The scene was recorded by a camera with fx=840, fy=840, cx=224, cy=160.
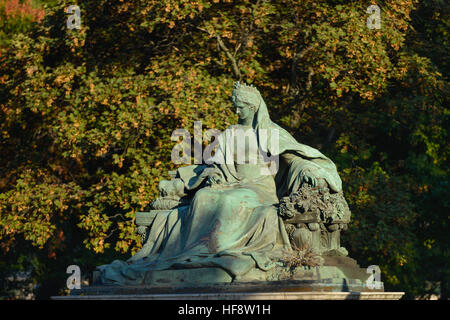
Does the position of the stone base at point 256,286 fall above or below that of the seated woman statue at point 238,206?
below

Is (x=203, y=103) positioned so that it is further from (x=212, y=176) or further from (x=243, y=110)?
(x=212, y=176)

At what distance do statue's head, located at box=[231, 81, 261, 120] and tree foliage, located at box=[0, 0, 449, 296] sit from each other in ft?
16.9

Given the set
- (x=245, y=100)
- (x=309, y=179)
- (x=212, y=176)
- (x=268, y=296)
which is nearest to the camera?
(x=268, y=296)

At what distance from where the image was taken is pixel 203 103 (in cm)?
1755

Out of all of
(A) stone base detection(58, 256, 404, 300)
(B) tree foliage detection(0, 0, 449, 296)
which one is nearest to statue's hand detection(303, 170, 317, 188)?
(A) stone base detection(58, 256, 404, 300)

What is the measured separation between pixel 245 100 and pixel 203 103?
5513 millimetres

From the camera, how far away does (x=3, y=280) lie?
1022 inches

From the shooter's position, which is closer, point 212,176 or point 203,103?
point 212,176

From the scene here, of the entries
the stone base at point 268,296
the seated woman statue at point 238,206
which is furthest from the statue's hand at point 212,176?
the stone base at point 268,296

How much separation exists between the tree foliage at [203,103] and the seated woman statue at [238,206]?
5246 mm

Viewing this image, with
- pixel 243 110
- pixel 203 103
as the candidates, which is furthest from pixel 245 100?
pixel 203 103

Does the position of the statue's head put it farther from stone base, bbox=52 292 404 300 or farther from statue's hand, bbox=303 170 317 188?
stone base, bbox=52 292 404 300

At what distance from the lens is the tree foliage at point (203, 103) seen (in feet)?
59.0

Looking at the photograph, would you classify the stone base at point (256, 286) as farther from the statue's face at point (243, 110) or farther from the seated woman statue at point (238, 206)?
the statue's face at point (243, 110)
